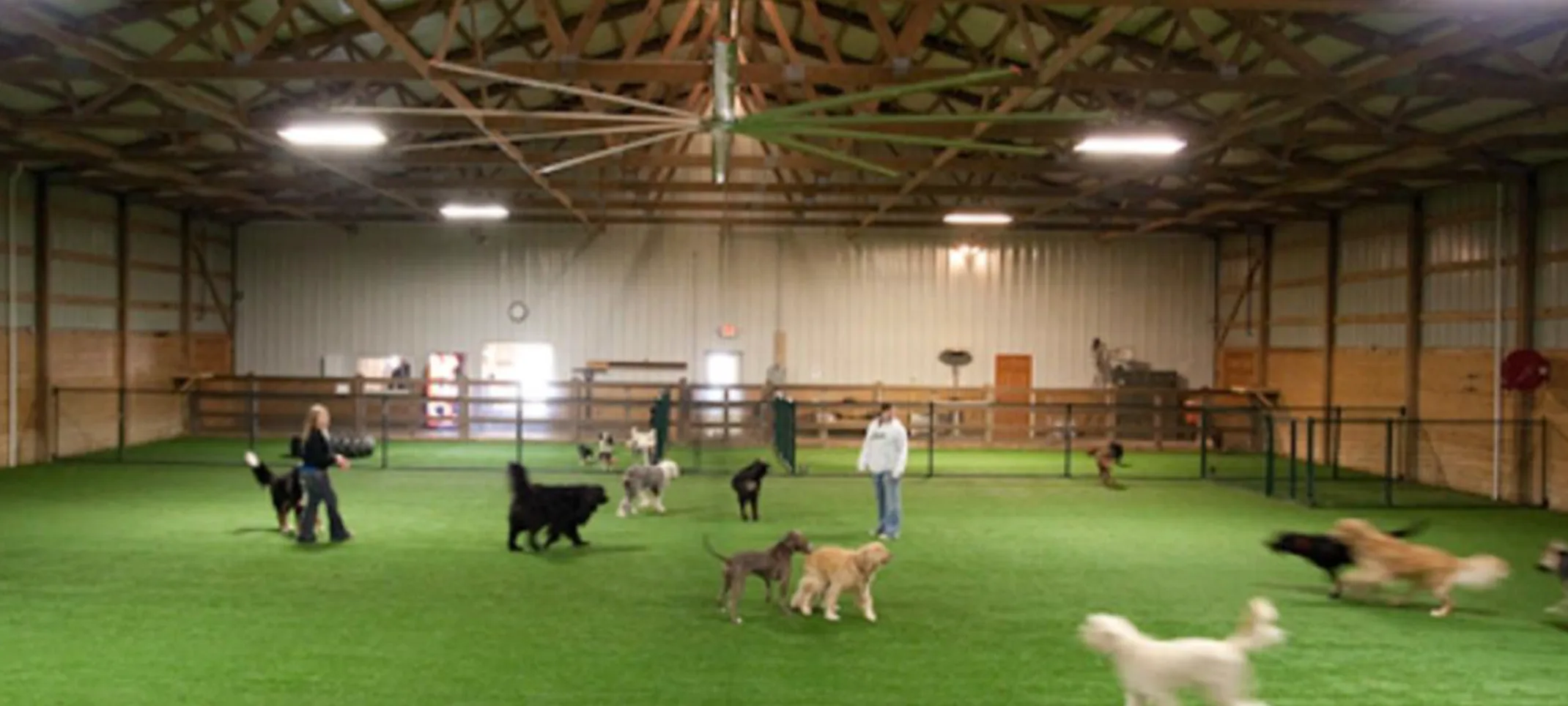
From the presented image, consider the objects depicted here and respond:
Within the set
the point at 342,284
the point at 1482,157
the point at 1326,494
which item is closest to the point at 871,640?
the point at 1326,494

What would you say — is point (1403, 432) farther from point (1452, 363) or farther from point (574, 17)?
point (574, 17)

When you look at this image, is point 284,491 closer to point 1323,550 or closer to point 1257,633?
point 1257,633

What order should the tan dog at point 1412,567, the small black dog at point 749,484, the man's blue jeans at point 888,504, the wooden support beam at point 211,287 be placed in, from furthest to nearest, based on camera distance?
the wooden support beam at point 211,287, the small black dog at point 749,484, the man's blue jeans at point 888,504, the tan dog at point 1412,567

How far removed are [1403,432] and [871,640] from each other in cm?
1520

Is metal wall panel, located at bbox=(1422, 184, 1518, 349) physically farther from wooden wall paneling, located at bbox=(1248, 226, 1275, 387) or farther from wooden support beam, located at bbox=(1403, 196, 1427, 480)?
wooden wall paneling, located at bbox=(1248, 226, 1275, 387)

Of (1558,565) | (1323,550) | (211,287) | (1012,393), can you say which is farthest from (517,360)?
(1558,565)

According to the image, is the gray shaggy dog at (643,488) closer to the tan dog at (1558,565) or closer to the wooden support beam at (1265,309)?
the tan dog at (1558,565)

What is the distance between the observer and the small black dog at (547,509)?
1099 centimetres

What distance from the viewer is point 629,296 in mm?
26062

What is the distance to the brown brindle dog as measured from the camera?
27.0ft

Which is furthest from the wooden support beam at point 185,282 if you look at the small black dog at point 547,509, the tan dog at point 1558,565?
the tan dog at point 1558,565

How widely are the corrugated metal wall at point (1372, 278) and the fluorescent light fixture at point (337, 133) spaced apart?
653 inches

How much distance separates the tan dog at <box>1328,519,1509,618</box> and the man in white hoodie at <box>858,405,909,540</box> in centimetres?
428

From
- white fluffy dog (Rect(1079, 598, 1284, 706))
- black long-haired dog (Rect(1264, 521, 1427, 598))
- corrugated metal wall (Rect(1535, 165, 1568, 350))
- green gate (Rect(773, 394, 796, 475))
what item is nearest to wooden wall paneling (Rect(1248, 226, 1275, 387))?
corrugated metal wall (Rect(1535, 165, 1568, 350))
